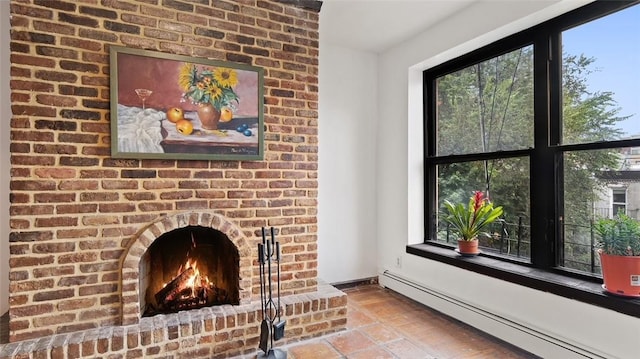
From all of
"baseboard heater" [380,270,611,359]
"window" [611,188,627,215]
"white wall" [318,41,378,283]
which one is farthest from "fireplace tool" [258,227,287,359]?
"window" [611,188,627,215]

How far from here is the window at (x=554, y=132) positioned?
1.98m

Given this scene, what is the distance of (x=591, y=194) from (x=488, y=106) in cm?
102

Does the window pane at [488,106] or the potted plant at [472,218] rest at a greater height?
the window pane at [488,106]

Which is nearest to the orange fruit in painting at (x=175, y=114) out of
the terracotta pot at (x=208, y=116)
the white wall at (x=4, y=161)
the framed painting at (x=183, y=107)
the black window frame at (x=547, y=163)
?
the framed painting at (x=183, y=107)

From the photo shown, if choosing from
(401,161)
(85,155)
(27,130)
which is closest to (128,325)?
(85,155)

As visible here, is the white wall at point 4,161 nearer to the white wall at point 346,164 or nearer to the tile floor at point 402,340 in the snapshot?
the tile floor at point 402,340

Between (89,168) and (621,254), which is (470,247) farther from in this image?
(89,168)

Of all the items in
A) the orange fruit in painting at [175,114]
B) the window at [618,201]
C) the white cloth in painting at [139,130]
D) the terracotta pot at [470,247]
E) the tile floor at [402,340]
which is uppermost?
the orange fruit in painting at [175,114]

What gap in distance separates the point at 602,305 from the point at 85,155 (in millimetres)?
3081

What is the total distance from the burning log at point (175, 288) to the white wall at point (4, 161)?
1.11 m

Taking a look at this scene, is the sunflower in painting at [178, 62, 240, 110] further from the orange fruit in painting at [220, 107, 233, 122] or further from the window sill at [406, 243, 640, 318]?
the window sill at [406, 243, 640, 318]

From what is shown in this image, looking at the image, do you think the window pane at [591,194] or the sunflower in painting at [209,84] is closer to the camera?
the window pane at [591,194]

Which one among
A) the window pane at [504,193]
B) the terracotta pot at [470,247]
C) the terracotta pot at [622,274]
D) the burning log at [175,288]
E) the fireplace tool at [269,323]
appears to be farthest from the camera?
the terracotta pot at [470,247]

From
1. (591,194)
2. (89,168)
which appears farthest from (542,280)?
(89,168)
